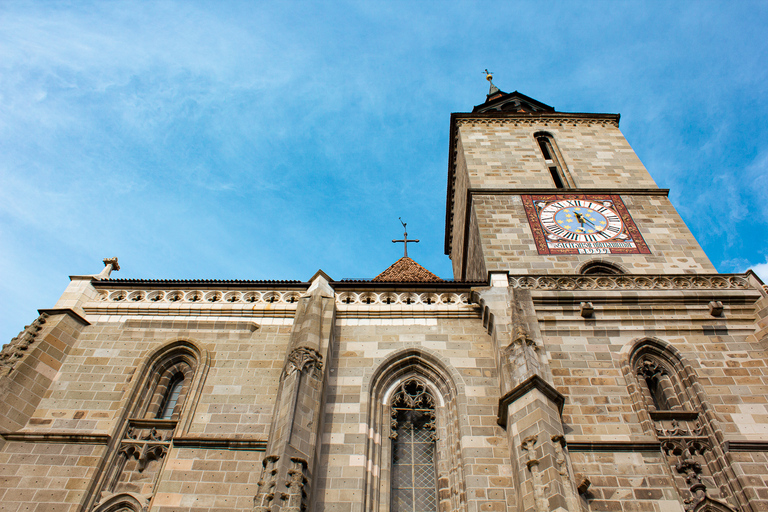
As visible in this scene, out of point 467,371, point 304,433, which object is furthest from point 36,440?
point 467,371

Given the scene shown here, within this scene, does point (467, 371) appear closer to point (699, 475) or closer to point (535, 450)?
point (535, 450)

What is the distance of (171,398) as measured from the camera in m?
10.3

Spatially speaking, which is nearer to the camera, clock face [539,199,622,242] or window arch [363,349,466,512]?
window arch [363,349,466,512]

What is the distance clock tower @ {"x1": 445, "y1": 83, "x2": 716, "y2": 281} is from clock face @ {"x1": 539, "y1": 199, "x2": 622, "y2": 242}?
0.08 ft

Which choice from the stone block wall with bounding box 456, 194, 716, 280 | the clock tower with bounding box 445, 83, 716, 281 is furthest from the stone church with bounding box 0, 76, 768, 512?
the clock tower with bounding box 445, 83, 716, 281

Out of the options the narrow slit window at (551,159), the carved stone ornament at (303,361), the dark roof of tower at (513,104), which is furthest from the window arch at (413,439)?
the dark roof of tower at (513,104)

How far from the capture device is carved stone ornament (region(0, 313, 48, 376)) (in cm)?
973

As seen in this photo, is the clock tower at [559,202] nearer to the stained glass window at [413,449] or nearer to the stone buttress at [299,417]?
Result: the stained glass window at [413,449]

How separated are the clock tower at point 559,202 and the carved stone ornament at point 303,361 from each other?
15.6ft

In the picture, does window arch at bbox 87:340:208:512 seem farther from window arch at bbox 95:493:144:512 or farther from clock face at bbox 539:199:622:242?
clock face at bbox 539:199:622:242

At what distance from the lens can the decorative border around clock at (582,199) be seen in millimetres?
14156

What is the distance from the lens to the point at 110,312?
11523 mm

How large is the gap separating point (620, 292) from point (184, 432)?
27.5ft

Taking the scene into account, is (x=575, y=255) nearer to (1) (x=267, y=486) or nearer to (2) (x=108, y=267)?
(1) (x=267, y=486)
